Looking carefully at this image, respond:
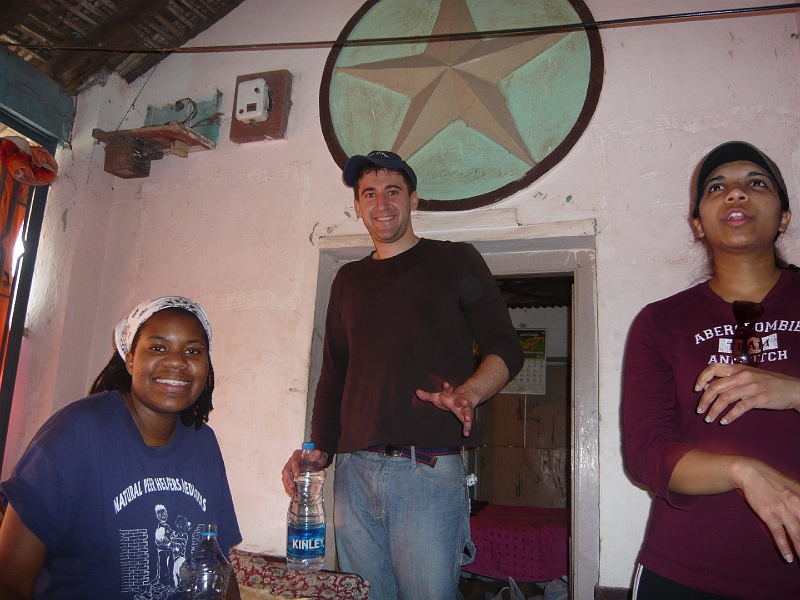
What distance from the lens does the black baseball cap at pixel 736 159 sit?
1.47m

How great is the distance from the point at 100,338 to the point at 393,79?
6.30 ft

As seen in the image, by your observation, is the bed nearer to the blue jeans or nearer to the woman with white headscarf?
the blue jeans

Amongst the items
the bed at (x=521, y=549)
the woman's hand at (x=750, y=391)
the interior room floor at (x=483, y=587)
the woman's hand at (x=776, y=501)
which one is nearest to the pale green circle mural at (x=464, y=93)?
the woman's hand at (x=750, y=391)

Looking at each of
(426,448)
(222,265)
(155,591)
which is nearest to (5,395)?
(222,265)

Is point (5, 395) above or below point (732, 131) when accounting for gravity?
below

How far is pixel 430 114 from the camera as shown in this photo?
2576 mm

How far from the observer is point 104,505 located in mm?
1245

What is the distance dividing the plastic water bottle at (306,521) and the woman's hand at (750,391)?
1.18 meters

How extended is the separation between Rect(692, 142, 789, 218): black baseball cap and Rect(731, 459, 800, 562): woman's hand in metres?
0.75

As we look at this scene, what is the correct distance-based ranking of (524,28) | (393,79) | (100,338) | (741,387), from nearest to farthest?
(741,387)
(524,28)
(393,79)
(100,338)

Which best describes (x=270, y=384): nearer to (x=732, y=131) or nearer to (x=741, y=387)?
(x=741, y=387)

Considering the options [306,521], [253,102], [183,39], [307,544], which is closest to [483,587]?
[306,521]

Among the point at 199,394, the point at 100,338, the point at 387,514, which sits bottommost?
the point at 387,514

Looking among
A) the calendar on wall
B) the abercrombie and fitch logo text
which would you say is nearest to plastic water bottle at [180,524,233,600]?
the abercrombie and fitch logo text
